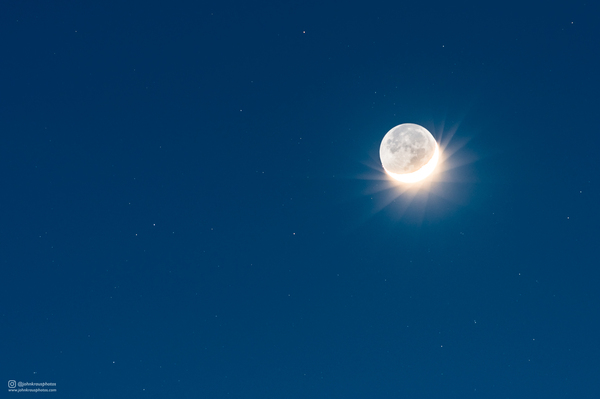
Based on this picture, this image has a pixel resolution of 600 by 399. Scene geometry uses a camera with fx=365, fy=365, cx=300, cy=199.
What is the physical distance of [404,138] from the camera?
6.81 metres

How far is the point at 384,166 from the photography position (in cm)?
696

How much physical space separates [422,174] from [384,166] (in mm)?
737

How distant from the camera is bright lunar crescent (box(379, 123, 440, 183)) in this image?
678 centimetres

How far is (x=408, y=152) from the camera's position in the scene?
6777mm

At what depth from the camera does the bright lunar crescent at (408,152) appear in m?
6.78

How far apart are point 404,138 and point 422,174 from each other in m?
0.78

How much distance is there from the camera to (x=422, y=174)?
6949 millimetres

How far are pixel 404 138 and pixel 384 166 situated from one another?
629mm

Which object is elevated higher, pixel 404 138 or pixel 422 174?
pixel 404 138
